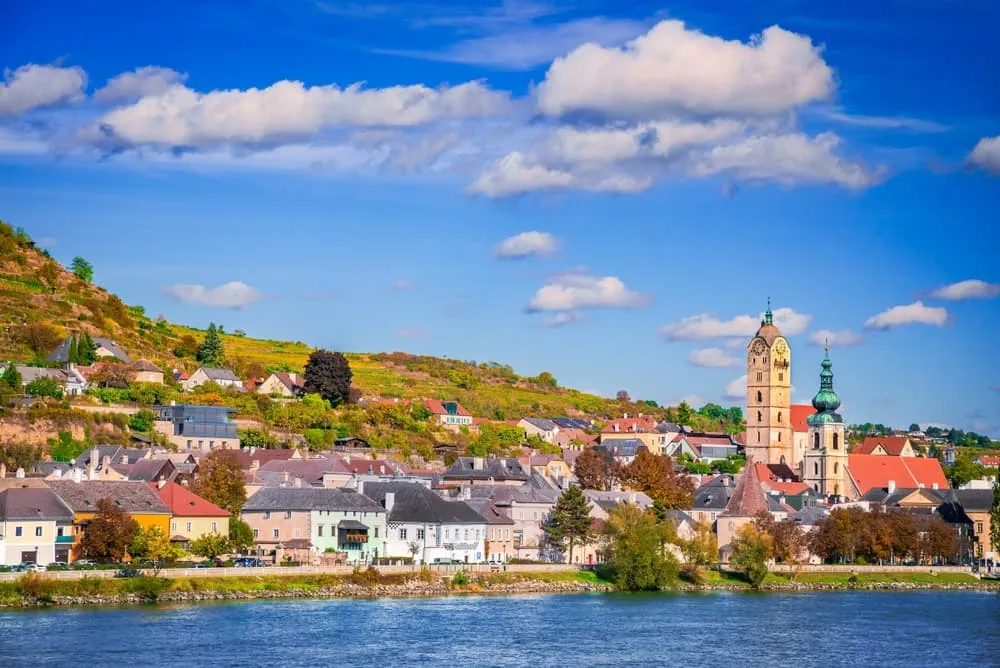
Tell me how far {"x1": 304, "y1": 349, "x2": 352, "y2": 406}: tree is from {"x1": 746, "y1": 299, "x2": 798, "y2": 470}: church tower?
45067 millimetres

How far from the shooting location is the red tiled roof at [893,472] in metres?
143

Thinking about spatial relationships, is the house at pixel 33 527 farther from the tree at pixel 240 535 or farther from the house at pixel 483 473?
the house at pixel 483 473

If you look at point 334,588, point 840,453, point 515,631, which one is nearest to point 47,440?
point 334,588

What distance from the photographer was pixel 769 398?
156 metres

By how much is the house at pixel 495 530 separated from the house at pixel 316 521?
805cm

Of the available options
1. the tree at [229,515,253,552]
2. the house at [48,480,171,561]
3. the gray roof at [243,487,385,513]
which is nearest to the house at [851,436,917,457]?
the gray roof at [243,487,385,513]

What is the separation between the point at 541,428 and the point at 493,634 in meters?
92.9

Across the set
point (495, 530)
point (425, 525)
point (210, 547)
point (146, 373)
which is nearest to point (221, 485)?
point (210, 547)

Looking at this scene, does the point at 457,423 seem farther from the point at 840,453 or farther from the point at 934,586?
the point at 934,586

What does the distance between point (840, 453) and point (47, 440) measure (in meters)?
75.5

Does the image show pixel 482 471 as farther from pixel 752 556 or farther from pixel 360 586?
pixel 360 586

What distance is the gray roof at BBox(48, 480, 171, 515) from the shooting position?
74.6 m

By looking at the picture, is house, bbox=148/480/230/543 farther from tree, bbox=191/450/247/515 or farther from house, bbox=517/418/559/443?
house, bbox=517/418/559/443

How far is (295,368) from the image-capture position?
15088 cm
